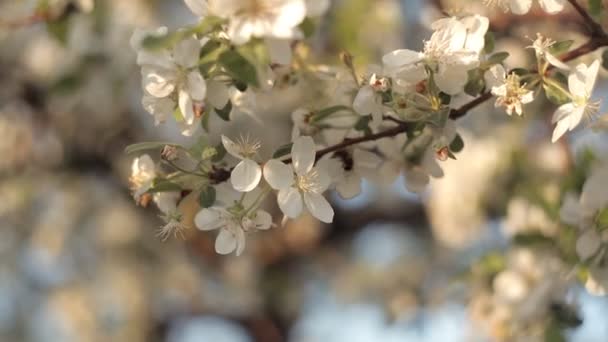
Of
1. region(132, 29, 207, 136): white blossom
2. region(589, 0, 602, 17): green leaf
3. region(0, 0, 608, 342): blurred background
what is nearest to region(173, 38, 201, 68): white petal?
region(132, 29, 207, 136): white blossom

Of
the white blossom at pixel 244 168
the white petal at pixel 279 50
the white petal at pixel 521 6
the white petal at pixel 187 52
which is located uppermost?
the white petal at pixel 279 50

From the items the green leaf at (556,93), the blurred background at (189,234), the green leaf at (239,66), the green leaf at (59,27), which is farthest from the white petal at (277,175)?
the blurred background at (189,234)

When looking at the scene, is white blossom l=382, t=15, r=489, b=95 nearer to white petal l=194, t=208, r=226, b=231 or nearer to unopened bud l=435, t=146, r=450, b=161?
unopened bud l=435, t=146, r=450, b=161

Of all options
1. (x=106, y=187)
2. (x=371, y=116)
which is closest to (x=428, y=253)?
(x=106, y=187)

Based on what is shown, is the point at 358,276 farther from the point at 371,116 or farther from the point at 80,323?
the point at 371,116

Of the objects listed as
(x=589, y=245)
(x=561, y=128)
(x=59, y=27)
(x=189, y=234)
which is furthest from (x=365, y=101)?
(x=189, y=234)

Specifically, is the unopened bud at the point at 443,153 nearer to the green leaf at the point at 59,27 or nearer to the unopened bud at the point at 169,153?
the unopened bud at the point at 169,153
